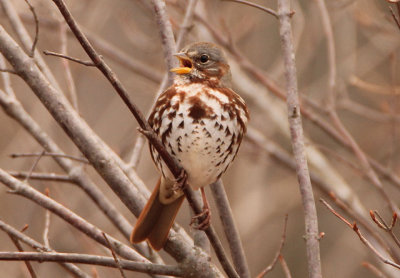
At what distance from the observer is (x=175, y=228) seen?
3.74 m

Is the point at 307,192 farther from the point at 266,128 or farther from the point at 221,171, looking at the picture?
the point at 266,128

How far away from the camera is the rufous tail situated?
338cm

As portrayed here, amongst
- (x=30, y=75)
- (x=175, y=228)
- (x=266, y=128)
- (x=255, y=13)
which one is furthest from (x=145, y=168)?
(x=30, y=75)

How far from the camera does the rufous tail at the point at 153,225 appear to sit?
3.38 m

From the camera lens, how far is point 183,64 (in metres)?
3.88

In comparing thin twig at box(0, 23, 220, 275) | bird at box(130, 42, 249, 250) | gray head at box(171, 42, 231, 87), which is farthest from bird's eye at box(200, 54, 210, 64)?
thin twig at box(0, 23, 220, 275)

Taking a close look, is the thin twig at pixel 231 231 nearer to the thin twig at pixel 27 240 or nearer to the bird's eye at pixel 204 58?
the bird's eye at pixel 204 58

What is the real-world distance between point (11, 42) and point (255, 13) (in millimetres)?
Answer: 3691

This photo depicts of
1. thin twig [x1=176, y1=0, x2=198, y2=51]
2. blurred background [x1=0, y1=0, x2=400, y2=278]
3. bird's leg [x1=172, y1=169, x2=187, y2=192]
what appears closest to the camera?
bird's leg [x1=172, y1=169, x2=187, y2=192]

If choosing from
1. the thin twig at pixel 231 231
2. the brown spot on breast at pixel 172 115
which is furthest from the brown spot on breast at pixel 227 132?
the thin twig at pixel 231 231

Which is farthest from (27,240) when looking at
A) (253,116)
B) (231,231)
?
(253,116)

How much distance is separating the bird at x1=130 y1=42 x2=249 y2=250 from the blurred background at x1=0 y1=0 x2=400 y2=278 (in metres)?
Result: 1.24

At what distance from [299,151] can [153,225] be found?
88 centimetres

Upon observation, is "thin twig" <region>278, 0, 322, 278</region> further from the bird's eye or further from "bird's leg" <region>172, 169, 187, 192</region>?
the bird's eye
